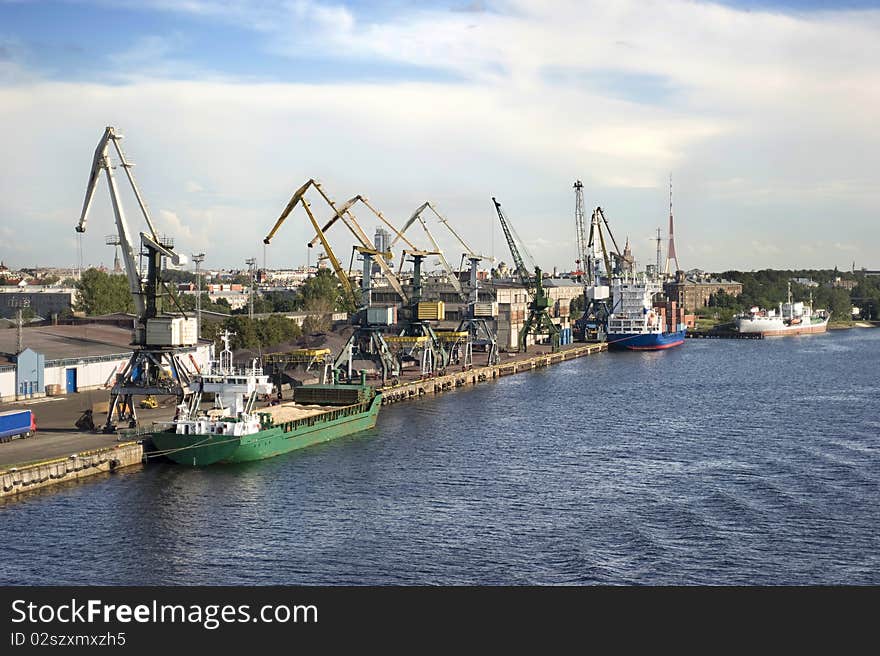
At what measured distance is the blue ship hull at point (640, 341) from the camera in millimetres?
147750

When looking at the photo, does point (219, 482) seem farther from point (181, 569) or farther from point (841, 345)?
point (841, 345)

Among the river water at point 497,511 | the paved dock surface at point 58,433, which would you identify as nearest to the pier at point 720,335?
the river water at point 497,511

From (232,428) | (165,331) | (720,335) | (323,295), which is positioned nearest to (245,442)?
(232,428)

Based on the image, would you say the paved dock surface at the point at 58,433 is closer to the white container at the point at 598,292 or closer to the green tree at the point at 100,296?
the green tree at the point at 100,296

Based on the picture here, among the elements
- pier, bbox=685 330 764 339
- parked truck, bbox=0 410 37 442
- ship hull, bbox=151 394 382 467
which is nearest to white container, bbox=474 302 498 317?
ship hull, bbox=151 394 382 467

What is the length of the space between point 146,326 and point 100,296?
2628 inches

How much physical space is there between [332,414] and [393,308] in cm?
A: 2570

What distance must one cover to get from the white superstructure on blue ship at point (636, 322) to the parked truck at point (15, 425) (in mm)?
105229

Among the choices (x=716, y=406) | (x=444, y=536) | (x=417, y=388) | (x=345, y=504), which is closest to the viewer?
(x=444, y=536)

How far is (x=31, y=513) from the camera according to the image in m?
40.0

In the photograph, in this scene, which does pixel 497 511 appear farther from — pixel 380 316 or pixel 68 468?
pixel 380 316

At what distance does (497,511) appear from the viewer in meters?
42.2
